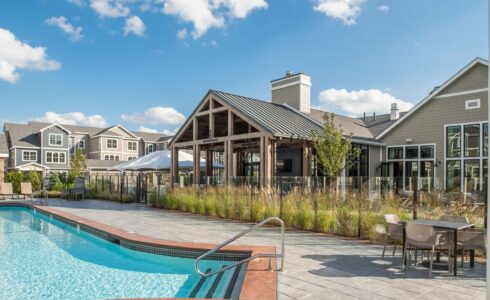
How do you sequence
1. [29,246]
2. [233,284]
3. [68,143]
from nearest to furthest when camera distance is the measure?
[233,284]
[29,246]
[68,143]

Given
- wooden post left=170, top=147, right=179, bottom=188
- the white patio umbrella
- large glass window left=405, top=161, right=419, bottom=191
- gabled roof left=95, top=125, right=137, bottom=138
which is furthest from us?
gabled roof left=95, top=125, right=137, bottom=138

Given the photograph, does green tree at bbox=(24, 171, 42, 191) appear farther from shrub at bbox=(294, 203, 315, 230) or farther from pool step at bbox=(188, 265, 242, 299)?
pool step at bbox=(188, 265, 242, 299)

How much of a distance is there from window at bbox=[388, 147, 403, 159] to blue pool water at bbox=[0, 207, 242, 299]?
49.9 feet

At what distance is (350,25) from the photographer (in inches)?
591

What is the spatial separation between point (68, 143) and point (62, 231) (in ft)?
113

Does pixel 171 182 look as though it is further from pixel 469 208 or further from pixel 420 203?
pixel 469 208

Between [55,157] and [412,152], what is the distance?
122ft

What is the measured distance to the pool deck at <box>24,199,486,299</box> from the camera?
4.48 meters

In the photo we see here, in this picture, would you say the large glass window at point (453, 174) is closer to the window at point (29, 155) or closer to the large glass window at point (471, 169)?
the large glass window at point (471, 169)

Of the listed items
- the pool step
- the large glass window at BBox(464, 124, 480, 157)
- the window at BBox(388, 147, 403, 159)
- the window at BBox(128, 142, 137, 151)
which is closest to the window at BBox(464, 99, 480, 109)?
the large glass window at BBox(464, 124, 480, 157)

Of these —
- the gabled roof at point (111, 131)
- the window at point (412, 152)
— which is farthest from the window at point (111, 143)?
the window at point (412, 152)

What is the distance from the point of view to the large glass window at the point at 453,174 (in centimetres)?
1684

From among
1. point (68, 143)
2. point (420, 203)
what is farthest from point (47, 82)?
point (68, 143)

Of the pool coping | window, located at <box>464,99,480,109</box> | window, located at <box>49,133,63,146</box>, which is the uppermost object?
window, located at <box>464,99,480,109</box>
